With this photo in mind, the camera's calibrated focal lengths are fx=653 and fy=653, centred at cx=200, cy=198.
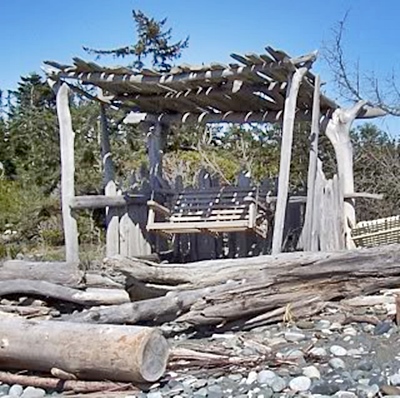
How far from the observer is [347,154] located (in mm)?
8250

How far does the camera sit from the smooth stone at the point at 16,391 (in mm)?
4086

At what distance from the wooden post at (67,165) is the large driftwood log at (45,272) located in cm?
111

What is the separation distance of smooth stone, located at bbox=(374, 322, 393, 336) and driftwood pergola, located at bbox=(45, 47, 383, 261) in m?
2.25

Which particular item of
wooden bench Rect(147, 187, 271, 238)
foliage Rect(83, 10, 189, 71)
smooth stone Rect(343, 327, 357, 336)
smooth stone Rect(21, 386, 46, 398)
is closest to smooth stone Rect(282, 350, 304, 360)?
smooth stone Rect(343, 327, 357, 336)

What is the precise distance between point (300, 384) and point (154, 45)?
16.9 meters

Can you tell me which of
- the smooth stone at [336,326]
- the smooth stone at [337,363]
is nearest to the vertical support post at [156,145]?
the smooth stone at [336,326]

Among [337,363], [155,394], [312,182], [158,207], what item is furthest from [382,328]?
[158,207]

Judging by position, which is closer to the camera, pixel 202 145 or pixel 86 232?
pixel 86 232

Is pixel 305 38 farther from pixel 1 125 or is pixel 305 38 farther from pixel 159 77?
pixel 1 125

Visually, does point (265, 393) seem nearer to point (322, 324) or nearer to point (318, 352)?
point (318, 352)

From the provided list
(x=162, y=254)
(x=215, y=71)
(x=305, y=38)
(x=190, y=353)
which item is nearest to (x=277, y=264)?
(x=190, y=353)

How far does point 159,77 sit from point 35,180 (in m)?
7.67

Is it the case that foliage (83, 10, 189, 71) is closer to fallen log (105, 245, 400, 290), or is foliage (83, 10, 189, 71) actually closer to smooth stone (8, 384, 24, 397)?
fallen log (105, 245, 400, 290)

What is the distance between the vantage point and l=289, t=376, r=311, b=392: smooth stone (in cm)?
371
